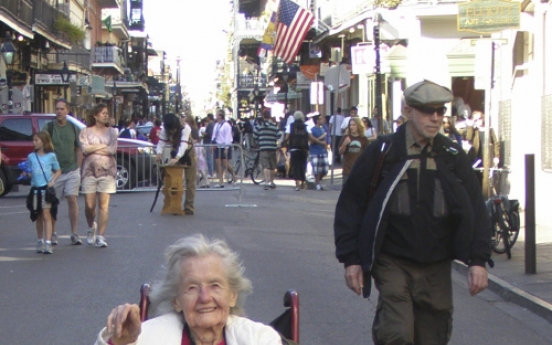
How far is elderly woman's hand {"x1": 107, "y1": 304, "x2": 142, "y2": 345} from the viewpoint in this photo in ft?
10.5

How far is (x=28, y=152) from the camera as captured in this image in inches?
868

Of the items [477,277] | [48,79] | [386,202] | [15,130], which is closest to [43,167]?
[386,202]

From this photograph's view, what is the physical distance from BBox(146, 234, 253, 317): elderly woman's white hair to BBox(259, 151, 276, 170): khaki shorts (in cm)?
1949

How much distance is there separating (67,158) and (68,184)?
0.34 m

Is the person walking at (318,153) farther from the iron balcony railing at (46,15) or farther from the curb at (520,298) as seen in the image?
the iron balcony railing at (46,15)

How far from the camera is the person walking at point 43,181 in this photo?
40.1 ft

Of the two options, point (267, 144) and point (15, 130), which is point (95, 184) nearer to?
point (15, 130)

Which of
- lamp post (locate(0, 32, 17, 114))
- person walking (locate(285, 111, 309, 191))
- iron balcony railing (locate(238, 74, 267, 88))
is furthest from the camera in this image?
iron balcony railing (locate(238, 74, 267, 88))

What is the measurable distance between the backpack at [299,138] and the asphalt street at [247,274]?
5.23 meters

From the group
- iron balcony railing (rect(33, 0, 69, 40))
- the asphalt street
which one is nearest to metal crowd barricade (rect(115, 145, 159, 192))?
the asphalt street

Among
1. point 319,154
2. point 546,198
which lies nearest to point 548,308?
point 546,198

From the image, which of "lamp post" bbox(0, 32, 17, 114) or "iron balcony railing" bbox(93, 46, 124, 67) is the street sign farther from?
"iron balcony railing" bbox(93, 46, 124, 67)

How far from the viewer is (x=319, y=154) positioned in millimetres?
23531

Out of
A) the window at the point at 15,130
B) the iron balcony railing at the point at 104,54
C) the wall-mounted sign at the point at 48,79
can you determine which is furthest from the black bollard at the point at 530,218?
the iron balcony railing at the point at 104,54
